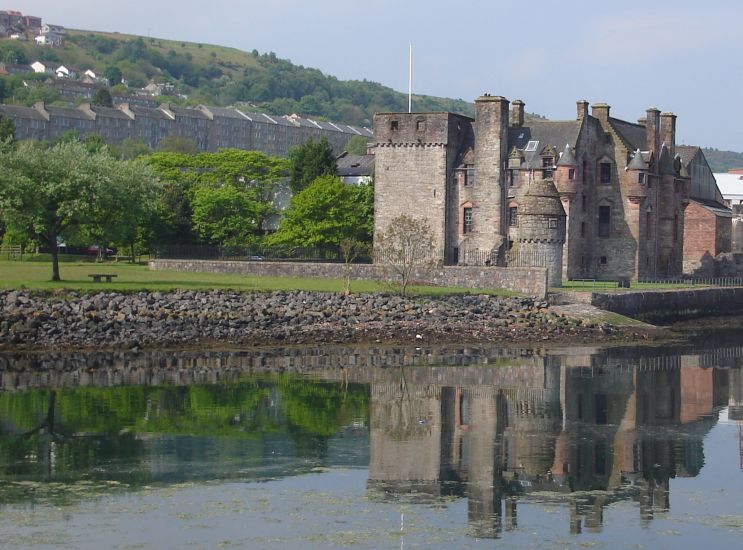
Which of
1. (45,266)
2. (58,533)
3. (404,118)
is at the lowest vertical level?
(58,533)

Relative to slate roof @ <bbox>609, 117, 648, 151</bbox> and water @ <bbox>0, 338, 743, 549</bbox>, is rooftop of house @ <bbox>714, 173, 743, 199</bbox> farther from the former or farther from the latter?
water @ <bbox>0, 338, 743, 549</bbox>

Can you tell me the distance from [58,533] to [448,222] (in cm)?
5409

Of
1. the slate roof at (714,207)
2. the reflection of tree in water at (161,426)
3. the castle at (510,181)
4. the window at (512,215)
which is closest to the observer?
the reflection of tree in water at (161,426)

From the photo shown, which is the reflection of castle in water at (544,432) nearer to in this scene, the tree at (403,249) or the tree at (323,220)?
the tree at (403,249)

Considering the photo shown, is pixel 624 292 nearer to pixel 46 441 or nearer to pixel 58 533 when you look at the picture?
pixel 46 441

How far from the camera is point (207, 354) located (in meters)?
40.9

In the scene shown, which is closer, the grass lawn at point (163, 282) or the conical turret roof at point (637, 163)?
the grass lawn at point (163, 282)

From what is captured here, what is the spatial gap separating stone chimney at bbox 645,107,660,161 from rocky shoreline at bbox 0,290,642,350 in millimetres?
27035

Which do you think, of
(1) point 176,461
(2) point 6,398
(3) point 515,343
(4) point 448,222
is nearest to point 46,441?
(1) point 176,461

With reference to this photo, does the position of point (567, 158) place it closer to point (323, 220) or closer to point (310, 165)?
point (323, 220)

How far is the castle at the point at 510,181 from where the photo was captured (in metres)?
71.0

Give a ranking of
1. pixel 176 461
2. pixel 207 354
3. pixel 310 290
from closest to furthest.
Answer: pixel 176 461, pixel 207 354, pixel 310 290

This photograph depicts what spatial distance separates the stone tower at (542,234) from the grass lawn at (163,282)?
172 inches

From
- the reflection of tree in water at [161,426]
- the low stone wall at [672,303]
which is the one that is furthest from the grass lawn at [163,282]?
the reflection of tree in water at [161,426]
